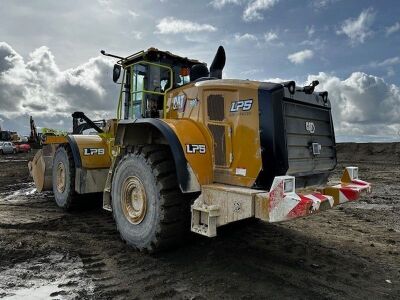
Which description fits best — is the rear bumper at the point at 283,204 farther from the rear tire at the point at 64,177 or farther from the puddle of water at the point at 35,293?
the rear tire at the point at 64,177

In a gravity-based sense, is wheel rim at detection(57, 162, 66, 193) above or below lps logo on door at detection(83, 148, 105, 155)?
below

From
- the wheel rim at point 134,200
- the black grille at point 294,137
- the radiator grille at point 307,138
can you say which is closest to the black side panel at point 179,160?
the wheel rim at point 134,200

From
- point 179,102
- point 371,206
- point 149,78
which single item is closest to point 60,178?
point 149,78

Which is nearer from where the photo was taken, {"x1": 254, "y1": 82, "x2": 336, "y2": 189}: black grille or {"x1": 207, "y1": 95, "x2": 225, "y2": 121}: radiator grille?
{"x1": 254, "y1": 82, "x2": 336, "y2": 189}: black grille

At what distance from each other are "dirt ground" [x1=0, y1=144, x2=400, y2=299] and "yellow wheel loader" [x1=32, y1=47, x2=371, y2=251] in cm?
47

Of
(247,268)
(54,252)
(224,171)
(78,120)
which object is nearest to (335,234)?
(247,268)

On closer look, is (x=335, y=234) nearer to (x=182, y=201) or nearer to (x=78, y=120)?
(x=182, y=201)

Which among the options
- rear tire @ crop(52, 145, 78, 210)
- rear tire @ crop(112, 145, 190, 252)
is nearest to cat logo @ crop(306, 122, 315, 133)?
rear tire @ crop(112, 145, 190, 252)

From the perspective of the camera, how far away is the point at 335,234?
5.95 meters

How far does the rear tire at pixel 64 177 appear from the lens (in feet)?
22.8

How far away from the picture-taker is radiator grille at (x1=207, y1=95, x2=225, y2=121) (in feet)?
14.4

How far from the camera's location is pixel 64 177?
23.9 ft

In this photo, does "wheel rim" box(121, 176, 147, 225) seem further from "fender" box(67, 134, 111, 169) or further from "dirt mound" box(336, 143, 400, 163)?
"dirt mound" box(336, 143, 400, 163)

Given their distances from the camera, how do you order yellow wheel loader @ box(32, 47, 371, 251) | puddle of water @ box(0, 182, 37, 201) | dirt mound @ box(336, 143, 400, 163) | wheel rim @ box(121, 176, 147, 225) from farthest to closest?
1. dirt mound @ box(336, 143, 400, 163)
2. puddle of water @ box(0, 182, 37, 201)
3. wheel rim @ box(121, 176, 147, 225)
4. yellow wheel loader @ box(32, 47, 371, 251)
